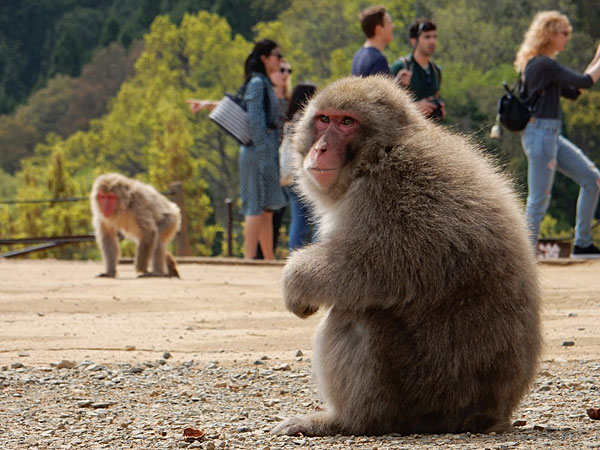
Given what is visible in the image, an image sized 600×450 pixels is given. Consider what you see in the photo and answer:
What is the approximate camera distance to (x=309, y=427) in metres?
A: 3.46

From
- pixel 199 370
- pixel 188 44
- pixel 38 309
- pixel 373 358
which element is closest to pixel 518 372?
pixel 373 358

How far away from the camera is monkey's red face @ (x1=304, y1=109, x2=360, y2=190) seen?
345cm

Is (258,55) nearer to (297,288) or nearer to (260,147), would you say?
(260,147)

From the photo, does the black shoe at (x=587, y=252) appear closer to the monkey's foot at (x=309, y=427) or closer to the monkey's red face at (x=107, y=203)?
the monkey's red face at (x=107, y=203)

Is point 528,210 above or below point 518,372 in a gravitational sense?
above

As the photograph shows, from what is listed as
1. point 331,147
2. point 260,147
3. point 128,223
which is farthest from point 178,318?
point 128,223

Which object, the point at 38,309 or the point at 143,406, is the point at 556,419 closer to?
the point at 143,406

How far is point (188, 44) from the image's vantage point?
4919cm

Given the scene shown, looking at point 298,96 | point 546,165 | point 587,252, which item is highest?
point 298,96

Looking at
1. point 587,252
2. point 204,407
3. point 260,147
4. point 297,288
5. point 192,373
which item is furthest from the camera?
point 260,147

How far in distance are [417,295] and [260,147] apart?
260 inches

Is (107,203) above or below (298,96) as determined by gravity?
below

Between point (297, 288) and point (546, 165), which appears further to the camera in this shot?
point (546, 165)

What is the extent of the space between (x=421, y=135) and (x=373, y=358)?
0.81 metres
